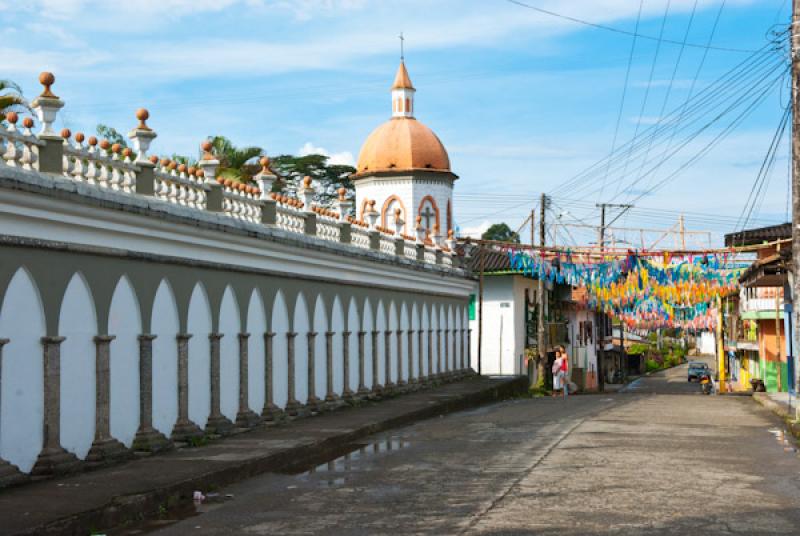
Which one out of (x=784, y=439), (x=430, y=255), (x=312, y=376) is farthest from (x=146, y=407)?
(x=430, y=255)

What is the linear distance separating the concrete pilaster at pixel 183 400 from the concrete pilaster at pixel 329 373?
7.43 meters

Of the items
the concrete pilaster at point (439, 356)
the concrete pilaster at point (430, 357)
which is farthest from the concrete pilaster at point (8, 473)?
the concrete pilaster at point (439, 356)

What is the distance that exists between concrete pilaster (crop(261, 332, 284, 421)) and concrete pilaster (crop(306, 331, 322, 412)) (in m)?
2.12

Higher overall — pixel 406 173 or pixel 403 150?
pixel 403 150

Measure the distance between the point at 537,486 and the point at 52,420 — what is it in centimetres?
569

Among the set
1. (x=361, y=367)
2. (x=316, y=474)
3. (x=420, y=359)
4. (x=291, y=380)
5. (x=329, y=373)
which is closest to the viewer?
(x=316, y=474)

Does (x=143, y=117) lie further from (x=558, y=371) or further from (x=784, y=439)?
(x=558, y=371)

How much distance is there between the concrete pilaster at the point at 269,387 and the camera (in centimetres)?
2088

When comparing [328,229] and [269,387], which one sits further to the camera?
[328,229]

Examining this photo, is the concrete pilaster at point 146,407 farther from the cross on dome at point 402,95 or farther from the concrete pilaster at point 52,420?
the cross on dome at point 402,95

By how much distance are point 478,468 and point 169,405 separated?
16.9 ft

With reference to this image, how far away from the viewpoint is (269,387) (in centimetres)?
2102

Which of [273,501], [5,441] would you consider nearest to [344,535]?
[273,501]

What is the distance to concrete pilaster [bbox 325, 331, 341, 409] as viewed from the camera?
24675 millimetres
